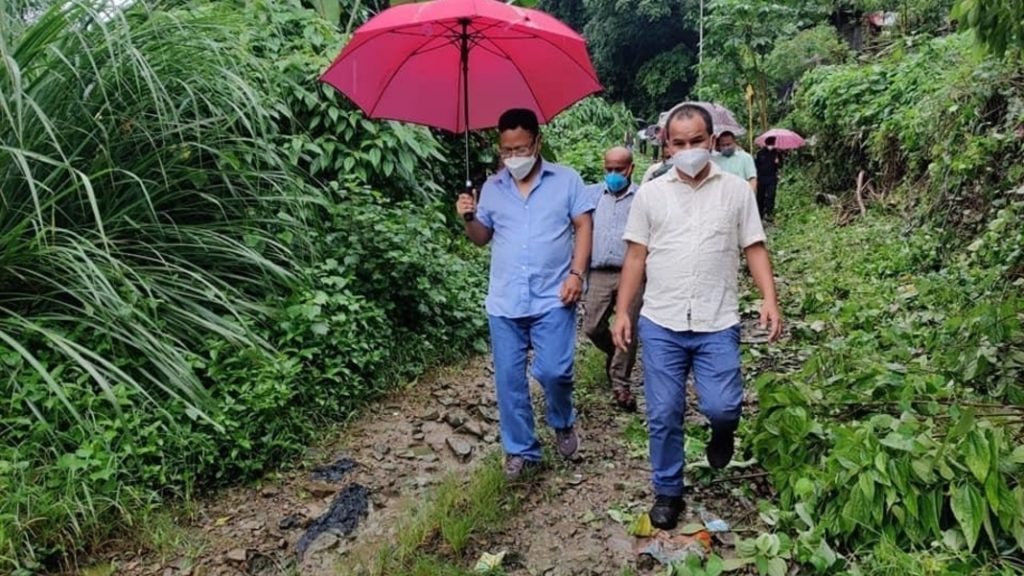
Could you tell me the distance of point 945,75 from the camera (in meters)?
7.66

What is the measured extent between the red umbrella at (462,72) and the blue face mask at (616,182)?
689 mm

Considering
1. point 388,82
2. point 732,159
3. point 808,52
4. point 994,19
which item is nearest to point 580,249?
point 388,82

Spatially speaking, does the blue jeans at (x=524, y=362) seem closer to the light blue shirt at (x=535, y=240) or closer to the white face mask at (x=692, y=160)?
the light blue shirt at (x=535, y=240)

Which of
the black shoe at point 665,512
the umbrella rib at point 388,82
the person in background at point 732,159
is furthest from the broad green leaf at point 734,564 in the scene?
the person in background at point 732,159

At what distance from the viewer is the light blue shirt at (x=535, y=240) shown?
2.98 metres

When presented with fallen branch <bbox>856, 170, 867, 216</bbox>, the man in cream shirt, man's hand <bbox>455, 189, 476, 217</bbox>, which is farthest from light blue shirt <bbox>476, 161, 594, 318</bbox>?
fallen branch <bbox>856, 170, 867, 216</bbox>

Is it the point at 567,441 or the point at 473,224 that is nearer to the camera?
the point at 473,224

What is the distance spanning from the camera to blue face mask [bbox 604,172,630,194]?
4.04 metres

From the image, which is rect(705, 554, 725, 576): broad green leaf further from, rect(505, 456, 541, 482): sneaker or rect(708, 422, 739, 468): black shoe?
rect(505, 456, 541, 482): sneaker

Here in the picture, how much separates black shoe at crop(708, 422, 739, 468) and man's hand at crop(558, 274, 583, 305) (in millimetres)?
765

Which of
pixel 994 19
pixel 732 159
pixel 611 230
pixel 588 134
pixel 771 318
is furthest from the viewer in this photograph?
pixel 588 134

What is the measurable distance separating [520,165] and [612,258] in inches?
49.0

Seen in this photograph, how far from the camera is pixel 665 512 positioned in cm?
271

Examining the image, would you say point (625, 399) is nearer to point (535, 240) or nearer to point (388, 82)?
point (535, 240)
